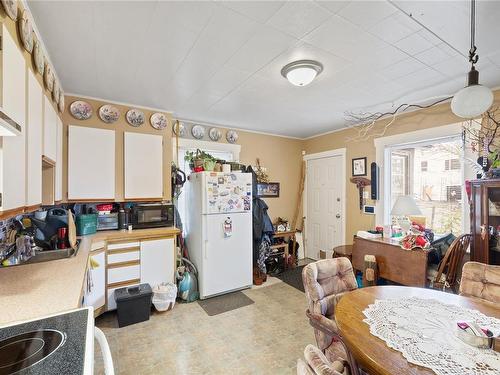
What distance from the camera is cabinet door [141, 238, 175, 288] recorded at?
2834 millimetres

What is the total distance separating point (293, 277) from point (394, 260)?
1613 millimetres

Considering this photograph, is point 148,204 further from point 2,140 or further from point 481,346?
point 481,346

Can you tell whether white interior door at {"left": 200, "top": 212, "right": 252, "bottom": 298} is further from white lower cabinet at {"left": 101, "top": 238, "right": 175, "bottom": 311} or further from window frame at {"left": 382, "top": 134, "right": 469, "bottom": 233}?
window frame at {"left": 382, "top": 134, "right": 469, "bottom": 233}

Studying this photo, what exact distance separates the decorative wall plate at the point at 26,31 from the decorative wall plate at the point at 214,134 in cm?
255

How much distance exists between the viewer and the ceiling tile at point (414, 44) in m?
1.71

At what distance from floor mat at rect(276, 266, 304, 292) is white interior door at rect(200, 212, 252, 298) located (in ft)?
2.13

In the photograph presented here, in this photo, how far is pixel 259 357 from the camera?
2.08 m

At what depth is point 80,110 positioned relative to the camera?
9.12 ft

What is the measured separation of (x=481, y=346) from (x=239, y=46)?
2.18 metres

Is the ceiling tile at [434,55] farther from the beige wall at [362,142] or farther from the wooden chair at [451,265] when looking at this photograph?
the wooden chair at [451,265]

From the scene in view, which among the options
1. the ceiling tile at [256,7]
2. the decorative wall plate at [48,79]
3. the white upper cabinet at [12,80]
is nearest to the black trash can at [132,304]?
the white upper cabinet at [12,80]

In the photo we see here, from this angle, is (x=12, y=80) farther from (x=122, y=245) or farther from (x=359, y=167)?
(x=359, y=167)

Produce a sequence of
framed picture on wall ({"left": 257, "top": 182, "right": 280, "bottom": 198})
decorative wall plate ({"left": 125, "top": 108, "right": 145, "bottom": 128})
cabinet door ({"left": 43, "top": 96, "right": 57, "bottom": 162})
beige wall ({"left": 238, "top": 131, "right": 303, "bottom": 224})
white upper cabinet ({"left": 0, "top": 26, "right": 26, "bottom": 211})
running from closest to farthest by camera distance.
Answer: white upper cabinet ({"left": 0, "top": 26, "right": 26, "bottom": 211}) < cabinet door ({"left": 43, "top": 96, "right": 57, "bottom": 162}) < decorative wall plate ({"left": 125, "top": 108, "right": 145, "bottom": 128}) < beige wall ({"left": 238, "top": 131, "right": 303, "bottom": 224}) < framed picture on wall ({"left": 257, "top": 182, "right": 280, "bottom": 198})

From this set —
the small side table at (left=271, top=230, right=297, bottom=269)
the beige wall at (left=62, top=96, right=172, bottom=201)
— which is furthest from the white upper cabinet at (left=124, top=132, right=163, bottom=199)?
the small side table at (left=271, top=230, right=297, bottom=269)
